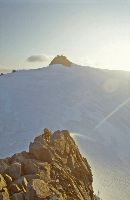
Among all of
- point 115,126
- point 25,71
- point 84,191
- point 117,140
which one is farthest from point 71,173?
point 25,71

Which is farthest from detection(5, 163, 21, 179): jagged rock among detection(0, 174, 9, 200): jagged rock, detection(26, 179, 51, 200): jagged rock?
detection(26, 179, 51, 200): jagged rock

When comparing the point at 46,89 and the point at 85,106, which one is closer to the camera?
the point at 85,106

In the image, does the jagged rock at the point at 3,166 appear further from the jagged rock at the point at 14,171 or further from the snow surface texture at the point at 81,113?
the snow surface texture at the point at 81,113

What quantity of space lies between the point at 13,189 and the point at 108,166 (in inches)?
892

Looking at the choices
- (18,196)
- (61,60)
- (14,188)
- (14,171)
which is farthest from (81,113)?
(18,196)

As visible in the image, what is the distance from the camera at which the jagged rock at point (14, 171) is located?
49.2 ft

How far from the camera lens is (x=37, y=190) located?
1362 centimetres

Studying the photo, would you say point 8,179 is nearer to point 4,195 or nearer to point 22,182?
point 22,182

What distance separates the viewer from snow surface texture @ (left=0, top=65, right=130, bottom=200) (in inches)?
1404

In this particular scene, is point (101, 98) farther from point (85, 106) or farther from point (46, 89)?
point (46, 89)

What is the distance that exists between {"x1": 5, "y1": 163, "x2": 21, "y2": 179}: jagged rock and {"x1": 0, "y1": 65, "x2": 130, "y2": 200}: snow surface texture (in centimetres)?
1383

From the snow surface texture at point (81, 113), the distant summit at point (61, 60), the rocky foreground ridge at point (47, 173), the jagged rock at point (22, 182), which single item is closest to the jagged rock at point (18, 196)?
the rocky foreground ridge at point (47, 173)

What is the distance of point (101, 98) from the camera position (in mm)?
61812

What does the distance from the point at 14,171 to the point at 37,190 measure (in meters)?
1.92
